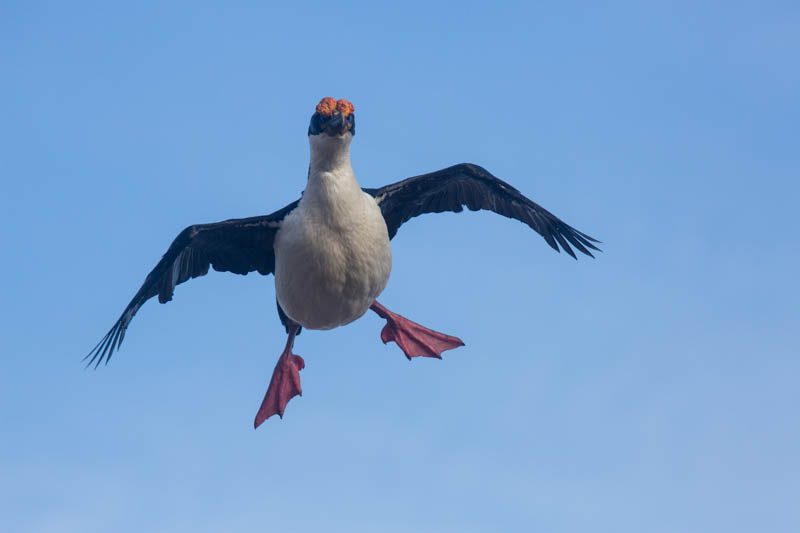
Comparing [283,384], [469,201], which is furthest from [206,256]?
→ [469,201]

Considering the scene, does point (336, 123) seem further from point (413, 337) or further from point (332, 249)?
point (413, 337)

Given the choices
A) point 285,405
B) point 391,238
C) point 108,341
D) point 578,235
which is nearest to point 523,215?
point 578,235

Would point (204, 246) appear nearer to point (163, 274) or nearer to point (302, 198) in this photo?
point (163, 274)

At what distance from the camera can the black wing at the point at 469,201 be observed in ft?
38.0

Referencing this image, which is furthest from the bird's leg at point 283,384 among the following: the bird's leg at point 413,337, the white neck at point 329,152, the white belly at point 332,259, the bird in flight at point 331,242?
the white neck at point 329,152

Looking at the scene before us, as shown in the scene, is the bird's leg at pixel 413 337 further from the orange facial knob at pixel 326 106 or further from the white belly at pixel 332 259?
the orange facial knob at pixel 326 106

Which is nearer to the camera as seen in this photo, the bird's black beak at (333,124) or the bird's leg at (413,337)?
the bird's black beak at (333,124)

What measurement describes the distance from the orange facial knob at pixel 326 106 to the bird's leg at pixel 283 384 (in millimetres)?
2938

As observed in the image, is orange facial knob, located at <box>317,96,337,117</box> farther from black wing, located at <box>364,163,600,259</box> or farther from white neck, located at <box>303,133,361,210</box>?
black wing, located at <box>364,163,600,259</box>

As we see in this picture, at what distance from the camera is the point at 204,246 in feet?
37.2

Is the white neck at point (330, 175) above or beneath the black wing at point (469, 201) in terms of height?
beneath

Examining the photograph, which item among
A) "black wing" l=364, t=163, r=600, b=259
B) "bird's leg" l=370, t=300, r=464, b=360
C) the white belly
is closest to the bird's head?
the white belly

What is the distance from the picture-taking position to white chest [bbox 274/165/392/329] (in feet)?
33.7

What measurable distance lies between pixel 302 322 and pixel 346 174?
1.54m
